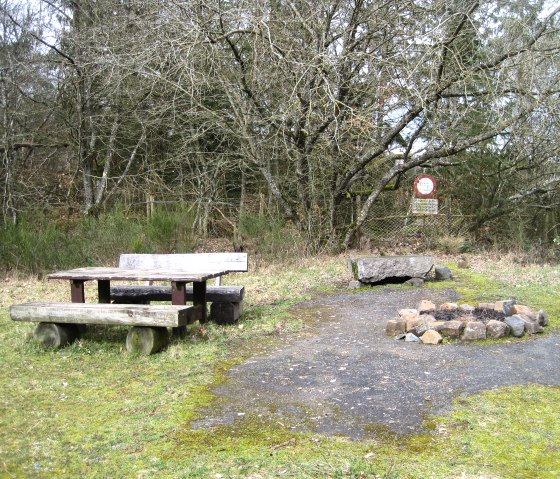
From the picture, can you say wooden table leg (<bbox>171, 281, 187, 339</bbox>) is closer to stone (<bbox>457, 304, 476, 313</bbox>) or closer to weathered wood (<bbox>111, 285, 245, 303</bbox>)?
weathered wood (<bbox>111, 285, 245, 303</bbox>)

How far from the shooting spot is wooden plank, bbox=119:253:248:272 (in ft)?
22.7

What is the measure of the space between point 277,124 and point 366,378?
27.5 feet

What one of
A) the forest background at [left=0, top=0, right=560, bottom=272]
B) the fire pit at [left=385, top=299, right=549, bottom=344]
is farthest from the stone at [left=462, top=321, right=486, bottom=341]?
the forest background at [left=0, top=0, right=560, bottom=272]

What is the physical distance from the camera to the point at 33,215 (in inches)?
478

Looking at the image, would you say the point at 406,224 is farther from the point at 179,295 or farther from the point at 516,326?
the point at 179,295

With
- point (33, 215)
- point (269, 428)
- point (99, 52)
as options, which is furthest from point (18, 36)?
point (269, 428)

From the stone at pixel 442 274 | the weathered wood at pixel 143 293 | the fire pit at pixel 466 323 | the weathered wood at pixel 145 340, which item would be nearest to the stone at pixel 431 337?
the fire pit at pixel 466 323

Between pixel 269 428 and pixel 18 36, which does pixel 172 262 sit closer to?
pixel 269 428

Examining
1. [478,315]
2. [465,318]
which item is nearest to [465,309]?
[478,315]

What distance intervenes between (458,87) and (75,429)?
10.2 meters

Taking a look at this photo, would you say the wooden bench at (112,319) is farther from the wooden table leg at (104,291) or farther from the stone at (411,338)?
the stone at (411,338)

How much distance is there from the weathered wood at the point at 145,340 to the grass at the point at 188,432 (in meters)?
0.10

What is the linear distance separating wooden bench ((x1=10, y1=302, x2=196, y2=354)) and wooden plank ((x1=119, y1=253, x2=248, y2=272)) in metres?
1.36

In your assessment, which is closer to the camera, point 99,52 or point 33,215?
point 33,215
